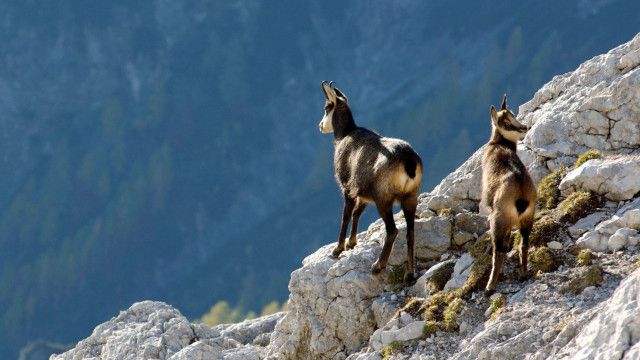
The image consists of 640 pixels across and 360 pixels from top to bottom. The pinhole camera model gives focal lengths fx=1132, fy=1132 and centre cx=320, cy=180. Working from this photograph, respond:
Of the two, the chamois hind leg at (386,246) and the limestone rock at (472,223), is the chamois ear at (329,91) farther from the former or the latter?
the limestone rock at (472,223)

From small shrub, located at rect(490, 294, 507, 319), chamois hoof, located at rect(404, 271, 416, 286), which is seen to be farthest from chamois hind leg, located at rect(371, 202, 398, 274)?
small shrub, located at rect(490, 294, 507, 319)

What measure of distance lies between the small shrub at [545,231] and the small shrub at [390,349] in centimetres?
294

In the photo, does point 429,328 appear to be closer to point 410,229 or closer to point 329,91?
point 410,229

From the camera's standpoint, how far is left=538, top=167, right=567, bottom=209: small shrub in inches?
776

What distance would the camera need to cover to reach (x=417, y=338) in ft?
58.1

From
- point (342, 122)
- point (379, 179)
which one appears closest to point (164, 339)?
point (342, 122)

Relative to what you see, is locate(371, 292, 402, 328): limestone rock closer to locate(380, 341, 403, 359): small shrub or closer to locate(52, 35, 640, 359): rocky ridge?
locate(52, 35, 640, 359): rocky ridge

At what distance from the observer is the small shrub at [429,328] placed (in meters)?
17.6

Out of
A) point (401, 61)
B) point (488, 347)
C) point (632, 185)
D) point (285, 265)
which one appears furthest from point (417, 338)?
point (401, 61)

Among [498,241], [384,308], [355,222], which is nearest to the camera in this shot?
[498,241]

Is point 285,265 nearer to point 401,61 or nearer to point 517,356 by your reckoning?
point 401,61

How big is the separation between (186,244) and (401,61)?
49.0 metres

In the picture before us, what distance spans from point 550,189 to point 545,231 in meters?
1.49

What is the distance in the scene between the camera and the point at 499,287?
18.0 meters
